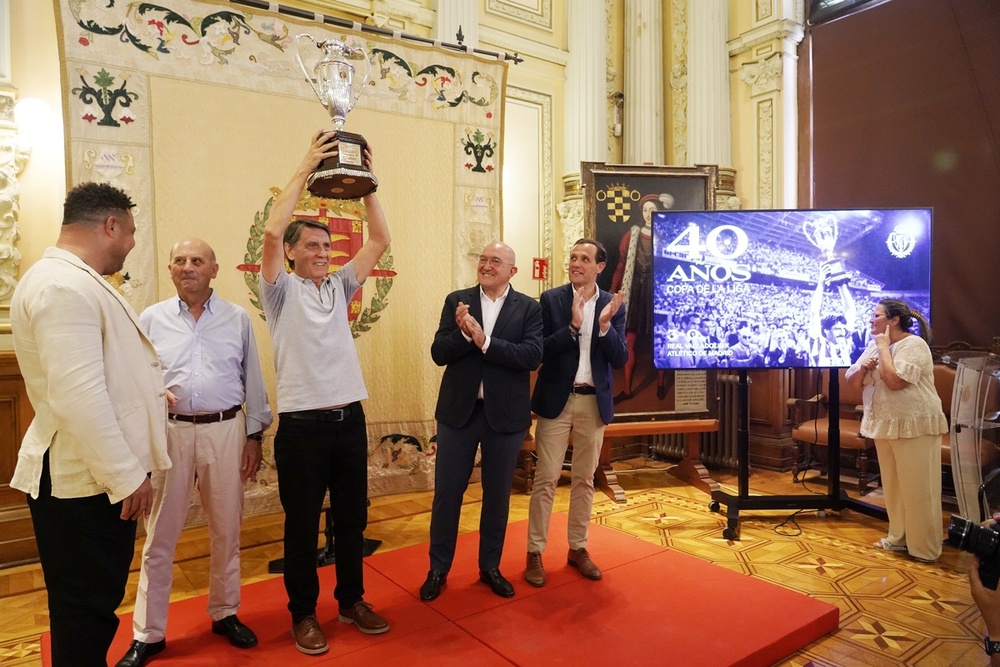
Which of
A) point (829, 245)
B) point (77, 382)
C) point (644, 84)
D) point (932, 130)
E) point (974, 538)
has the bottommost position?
point (974, 538)

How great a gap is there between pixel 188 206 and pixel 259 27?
1.07m

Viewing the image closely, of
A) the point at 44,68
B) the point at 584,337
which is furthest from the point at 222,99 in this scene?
the point at 584,337

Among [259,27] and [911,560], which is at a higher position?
[259,27]

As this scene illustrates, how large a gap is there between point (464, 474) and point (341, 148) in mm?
1413

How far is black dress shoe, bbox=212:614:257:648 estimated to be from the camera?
→ 2445 millimetres

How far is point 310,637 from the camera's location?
2.37 m

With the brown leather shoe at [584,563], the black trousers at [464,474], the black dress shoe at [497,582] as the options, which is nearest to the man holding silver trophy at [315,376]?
the black trousers at [464,474]

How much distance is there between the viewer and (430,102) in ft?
13.9

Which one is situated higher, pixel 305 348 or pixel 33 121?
pixel 33 121

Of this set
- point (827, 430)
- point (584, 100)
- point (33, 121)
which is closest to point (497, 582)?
point (827, 430)

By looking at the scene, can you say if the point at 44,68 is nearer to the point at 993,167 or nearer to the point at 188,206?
the point at 188,206

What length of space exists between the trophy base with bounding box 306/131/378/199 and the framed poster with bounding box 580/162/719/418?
2.68 metres

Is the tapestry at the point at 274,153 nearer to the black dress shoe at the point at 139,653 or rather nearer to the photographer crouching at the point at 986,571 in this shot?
the black dress shoe at the point at 139,653

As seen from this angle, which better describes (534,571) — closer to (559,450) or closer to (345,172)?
(559,450)
